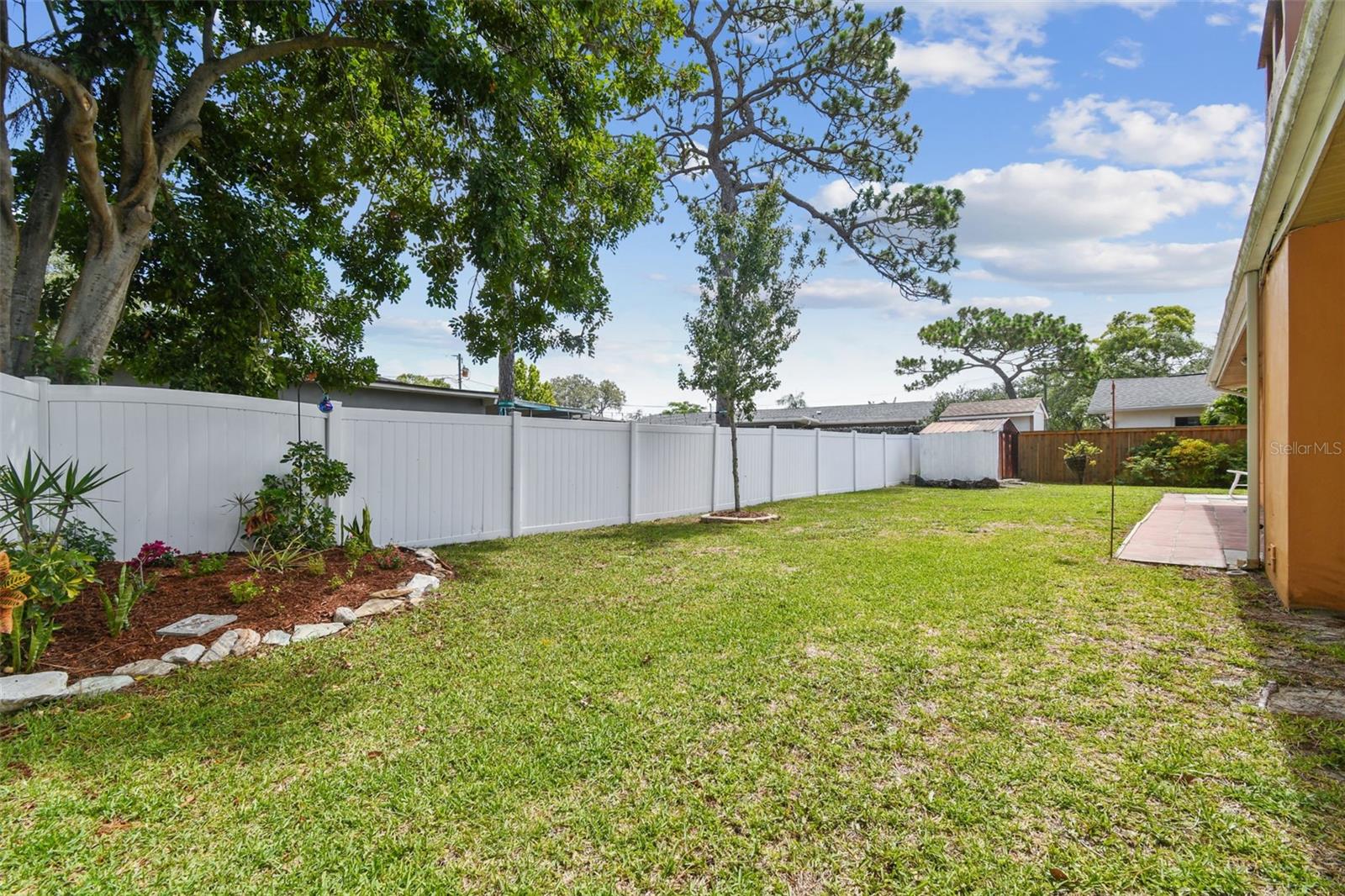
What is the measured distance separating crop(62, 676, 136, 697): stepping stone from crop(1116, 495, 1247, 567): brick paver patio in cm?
826

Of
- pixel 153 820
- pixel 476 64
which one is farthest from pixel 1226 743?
pixel 476 64

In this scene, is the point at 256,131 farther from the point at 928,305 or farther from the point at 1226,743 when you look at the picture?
the point at 928,305

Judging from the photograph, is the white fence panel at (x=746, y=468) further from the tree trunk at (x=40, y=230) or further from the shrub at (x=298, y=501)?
the tree trunk at (x=40, y=230)

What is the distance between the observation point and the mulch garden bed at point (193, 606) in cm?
334

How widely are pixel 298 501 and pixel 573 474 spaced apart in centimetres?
367

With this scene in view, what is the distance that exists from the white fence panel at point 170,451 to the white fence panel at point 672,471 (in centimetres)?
495

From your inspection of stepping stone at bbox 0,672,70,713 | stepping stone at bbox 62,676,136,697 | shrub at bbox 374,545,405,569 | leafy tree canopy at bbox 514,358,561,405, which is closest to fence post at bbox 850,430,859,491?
shrub at bbox 374,545,405,569

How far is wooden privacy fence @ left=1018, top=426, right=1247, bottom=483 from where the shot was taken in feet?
54.1

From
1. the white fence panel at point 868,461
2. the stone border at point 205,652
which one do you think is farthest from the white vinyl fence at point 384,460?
the white fence panel at point 868,461

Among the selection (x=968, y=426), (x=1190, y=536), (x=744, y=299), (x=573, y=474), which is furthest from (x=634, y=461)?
(x=968, y=426)

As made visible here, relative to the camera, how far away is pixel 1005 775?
227cm

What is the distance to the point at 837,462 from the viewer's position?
15.2 metres

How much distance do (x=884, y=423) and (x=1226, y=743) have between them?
31.5 m

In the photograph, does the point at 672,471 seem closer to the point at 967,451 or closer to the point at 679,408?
the point at 967,451
